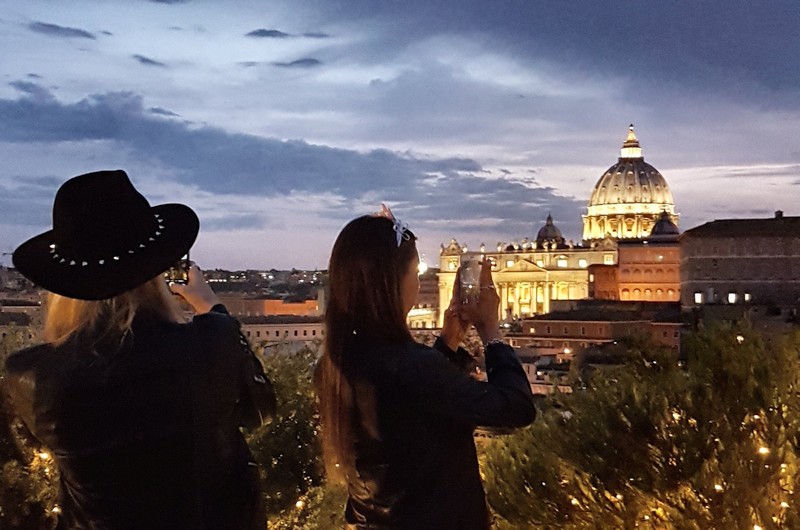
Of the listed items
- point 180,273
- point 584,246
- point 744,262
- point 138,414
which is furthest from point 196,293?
Result: point 584,246

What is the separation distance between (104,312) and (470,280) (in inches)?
40.4

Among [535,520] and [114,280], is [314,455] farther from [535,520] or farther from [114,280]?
[114,280]

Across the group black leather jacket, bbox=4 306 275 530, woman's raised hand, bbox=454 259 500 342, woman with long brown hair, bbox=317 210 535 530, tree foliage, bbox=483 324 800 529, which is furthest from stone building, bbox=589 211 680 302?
black leather jacket, bbox=4 306 275 530

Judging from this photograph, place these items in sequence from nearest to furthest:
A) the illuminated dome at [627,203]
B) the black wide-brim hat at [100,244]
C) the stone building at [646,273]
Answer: the black wide-brim hat at [100,244]
the stone building at [646,273]
the illuminated dome at [627,203]

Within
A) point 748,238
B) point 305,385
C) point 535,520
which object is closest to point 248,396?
point 535,520

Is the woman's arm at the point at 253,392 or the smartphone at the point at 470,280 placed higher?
the smartphone at the point at 470,280

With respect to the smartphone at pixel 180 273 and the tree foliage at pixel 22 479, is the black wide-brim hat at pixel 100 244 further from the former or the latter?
the tree foliage at pixel 22 479

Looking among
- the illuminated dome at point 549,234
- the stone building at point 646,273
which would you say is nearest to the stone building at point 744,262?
the stone building at point 646,273

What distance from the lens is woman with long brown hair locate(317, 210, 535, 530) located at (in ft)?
6.86

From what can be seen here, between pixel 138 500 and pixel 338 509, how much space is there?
513 cm

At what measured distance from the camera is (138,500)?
6.07 feet

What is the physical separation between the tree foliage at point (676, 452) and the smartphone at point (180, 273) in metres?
4.10

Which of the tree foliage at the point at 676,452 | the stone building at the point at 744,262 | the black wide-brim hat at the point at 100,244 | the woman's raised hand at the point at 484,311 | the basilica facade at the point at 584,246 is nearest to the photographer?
the black wide-brim hat at the point at 100,244

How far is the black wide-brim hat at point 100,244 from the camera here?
179 cm
